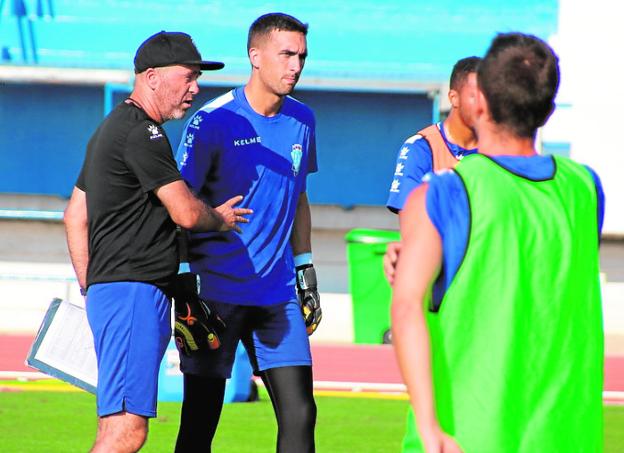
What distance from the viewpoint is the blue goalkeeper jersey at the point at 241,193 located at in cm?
584

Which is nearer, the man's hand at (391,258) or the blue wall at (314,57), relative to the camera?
the man's hand at (391,258)

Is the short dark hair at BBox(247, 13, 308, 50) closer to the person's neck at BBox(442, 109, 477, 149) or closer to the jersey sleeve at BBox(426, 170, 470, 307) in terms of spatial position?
the person's neck at BBox(442, 109, 477, 149)

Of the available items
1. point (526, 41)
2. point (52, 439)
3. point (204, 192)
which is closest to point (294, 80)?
point (204, 192)

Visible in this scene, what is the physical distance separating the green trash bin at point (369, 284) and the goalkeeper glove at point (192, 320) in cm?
835

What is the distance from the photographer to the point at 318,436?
872cm

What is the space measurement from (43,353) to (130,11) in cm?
1455

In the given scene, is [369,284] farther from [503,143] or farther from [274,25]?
[503,143]

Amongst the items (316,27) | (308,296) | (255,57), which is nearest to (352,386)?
(308,296)

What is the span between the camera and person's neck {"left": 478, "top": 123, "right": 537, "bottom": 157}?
10.2 feet

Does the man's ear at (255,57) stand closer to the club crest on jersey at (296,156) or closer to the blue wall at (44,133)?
the club crest on jersey at (296,156)

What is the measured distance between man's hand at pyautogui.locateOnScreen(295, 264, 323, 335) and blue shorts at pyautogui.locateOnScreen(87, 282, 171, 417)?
119 cm

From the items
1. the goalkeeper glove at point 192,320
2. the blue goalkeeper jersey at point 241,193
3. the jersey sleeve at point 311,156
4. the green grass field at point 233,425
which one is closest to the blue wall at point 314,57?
the green grass field at point 233,425

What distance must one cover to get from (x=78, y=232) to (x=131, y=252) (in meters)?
0.41

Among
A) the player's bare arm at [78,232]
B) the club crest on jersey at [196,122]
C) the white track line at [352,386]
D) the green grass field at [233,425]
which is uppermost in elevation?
the club crest on jersey at [196,122]
